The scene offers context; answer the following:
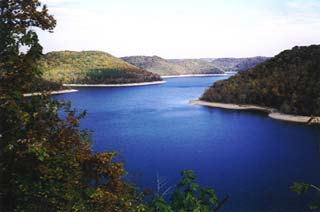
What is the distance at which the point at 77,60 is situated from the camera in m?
198

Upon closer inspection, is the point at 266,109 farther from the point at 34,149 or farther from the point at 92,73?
the point at 92,73

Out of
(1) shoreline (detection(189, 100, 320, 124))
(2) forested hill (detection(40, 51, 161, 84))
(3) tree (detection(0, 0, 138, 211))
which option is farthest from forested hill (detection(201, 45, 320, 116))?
(2) forested hill (detection(40, 51, 161, 84))

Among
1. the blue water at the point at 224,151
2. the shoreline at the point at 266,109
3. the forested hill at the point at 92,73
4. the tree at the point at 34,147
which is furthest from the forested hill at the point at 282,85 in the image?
the forested hill at the point at 92,73

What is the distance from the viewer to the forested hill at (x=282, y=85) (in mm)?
73000

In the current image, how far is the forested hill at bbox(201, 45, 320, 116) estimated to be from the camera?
73.0 meters

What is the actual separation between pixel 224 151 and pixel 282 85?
4580 centimetres

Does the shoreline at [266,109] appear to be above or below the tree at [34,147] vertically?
below

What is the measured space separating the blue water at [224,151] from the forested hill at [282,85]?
24.8 ft

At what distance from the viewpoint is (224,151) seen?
42.3 meters

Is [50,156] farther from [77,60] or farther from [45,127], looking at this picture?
[77,60]

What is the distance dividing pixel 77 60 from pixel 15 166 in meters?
196

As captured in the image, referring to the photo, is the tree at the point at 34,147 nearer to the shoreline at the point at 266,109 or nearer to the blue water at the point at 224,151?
the blue water at the point at 224,151

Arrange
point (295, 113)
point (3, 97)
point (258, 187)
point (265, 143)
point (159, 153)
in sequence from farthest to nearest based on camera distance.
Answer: point (295, 113)
point (265, 143)
point (159, 153)
point (258, 187)
point (3, 97)

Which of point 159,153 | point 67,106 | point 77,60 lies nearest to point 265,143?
point 159,153
